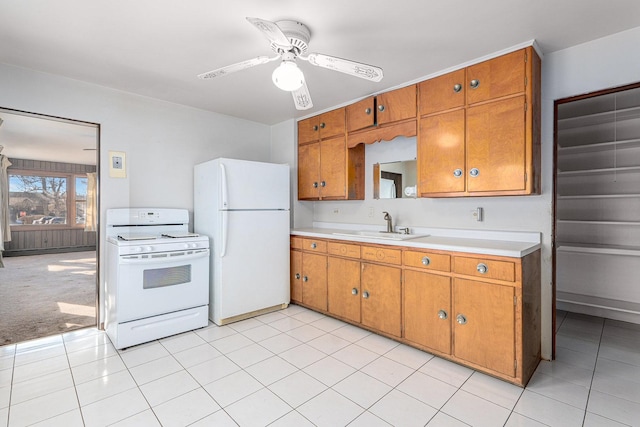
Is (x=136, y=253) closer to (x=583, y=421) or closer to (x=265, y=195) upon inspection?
(x=265, y=195)

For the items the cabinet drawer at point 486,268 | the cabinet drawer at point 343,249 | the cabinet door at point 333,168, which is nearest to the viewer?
the cabinet drawer at point 486,268

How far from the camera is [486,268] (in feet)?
7.09

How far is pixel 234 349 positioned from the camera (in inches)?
104

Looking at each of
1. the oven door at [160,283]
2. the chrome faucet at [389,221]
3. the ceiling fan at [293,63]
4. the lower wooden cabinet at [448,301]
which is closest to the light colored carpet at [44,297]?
the oven door at [160,283]

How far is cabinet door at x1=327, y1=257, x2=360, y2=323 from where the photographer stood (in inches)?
120

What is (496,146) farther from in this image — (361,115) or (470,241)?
(361,115)

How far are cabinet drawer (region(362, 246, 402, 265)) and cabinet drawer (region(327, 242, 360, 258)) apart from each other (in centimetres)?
10

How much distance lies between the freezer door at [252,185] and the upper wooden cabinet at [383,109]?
96cm

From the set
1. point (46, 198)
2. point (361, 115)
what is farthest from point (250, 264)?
point (46, 198)

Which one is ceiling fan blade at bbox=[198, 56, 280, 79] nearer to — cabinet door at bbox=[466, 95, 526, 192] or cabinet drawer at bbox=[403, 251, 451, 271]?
cabinet door at bbox=[466, 95, 526, 192]

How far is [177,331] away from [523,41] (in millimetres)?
3712

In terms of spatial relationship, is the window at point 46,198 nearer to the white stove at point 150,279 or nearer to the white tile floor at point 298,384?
the white stove at point 150,279

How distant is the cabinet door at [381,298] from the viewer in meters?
2.70

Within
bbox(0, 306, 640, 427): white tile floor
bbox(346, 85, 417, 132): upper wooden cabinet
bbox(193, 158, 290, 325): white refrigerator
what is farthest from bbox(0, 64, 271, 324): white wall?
bbox(346, 85, 417, 132): upper wooden cabinet
